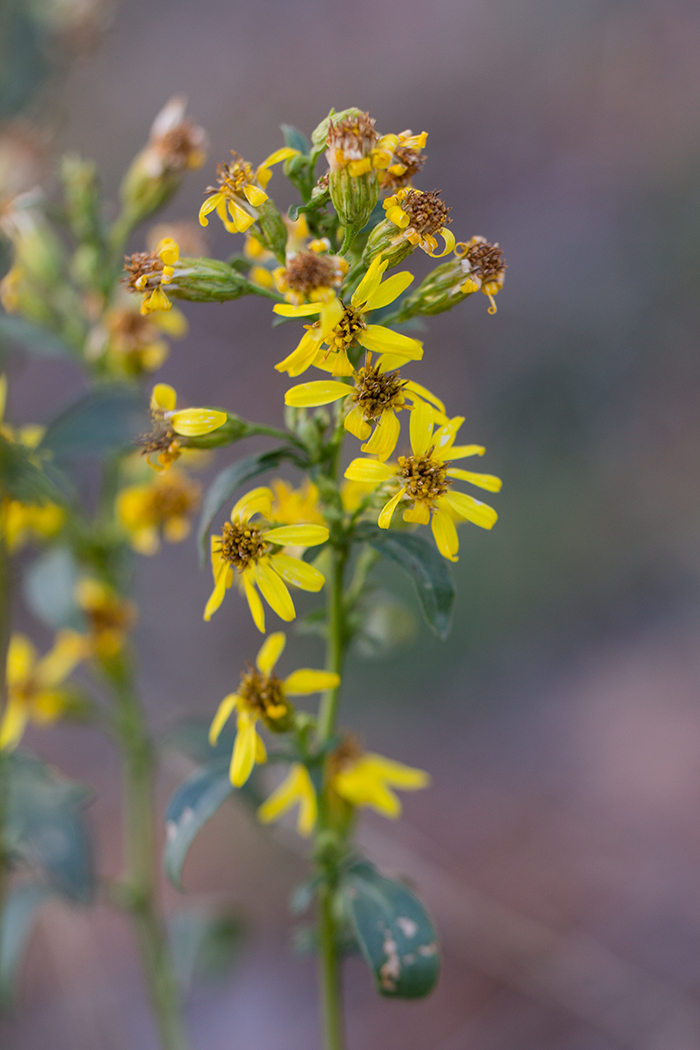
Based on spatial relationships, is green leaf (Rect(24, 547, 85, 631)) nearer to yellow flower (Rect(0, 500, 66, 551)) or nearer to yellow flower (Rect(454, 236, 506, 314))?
yellow flower (Rect(0, 500, 66, 551))

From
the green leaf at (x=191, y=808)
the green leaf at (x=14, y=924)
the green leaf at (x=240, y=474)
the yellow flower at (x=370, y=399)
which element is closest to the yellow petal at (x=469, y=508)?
the yellow flower at (x=370, y=399)

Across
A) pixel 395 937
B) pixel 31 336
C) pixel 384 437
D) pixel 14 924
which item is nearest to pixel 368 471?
pixel 384 437

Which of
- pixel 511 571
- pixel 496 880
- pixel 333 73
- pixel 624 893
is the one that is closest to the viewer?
pixel 624 893

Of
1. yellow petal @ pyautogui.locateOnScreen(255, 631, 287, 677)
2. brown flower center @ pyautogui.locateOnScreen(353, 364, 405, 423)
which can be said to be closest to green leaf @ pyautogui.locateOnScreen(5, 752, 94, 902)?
yellow petal @ pyautogui.locateOnScreen(255, 631, 287, 677)

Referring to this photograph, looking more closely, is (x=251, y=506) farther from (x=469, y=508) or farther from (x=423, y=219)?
(x=423, y=219)

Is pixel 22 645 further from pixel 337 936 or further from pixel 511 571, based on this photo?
pixel 511 571

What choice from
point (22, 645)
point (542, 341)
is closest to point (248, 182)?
point (22, 645)
